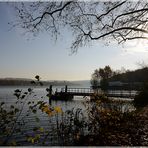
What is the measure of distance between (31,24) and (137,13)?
242 inches

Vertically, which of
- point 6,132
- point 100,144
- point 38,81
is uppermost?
point 38,81

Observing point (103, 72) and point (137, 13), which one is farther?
point (103, 72)

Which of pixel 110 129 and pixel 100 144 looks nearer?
pixel 100 144

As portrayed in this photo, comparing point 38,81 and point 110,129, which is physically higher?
point 38,81

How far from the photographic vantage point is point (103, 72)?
411 ft

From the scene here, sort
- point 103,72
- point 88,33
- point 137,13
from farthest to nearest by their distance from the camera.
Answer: point 103,72 → point 88,33 → point 137,13

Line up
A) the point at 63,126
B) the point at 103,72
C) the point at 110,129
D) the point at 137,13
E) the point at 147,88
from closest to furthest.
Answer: the point at 63,126, the point at 110,129, the point at 137,13, the point at 147,88, the point at 103,72

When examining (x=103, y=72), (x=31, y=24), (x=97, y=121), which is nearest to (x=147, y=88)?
(x=31, y=24)

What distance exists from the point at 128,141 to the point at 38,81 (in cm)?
307

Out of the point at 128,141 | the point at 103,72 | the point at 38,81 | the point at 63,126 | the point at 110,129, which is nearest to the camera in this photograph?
the point at 38,81

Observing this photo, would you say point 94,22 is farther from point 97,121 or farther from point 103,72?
point 103,72

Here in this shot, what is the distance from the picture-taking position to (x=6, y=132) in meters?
5.90

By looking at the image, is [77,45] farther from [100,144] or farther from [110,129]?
[100,144]

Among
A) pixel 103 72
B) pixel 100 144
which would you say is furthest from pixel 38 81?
pixel 103 72
